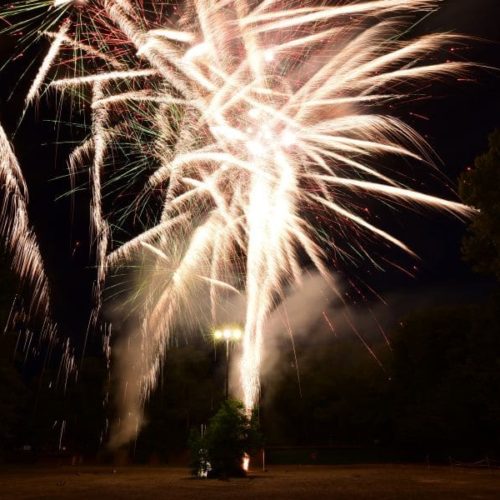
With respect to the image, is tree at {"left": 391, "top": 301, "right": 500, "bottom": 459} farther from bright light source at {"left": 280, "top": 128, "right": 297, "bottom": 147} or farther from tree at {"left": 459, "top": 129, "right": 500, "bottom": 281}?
bright light source at {"left": 280, "top": 128, "right": 297, "bottom": 147}

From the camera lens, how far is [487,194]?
15828mm

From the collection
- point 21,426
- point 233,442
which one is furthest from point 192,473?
point 21,426

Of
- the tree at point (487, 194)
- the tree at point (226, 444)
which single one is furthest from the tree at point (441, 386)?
the tree at point (226, 444)

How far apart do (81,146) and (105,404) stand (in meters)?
26.3

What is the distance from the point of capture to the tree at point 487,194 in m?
15.5

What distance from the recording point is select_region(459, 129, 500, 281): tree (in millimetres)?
15523

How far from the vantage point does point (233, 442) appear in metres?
17.5

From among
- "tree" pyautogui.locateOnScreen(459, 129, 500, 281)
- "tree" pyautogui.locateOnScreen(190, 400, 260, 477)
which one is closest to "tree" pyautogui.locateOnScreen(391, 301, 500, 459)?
"tree" pyautogui.locateOnScreen(459, 129, 500, 281)

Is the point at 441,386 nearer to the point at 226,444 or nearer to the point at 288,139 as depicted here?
the point at 226,444

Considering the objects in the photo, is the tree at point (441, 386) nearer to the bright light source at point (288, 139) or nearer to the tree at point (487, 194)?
the tree at point (487, 194)

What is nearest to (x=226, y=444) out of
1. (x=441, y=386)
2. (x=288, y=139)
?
(x=288, y=139)

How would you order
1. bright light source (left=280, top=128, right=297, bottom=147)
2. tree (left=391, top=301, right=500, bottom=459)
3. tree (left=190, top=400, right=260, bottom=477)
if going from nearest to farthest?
1. bright light source (left=280, top=128, right=297, bottom=147)
2. tree (left=190, top=400, right=260, bottom=477)
3. tree (left=391, top=301, right=500, bottom=459)

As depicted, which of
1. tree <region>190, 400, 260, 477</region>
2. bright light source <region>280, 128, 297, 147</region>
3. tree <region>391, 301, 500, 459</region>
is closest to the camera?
bright light source <region>280, 128, 297, 147</region>

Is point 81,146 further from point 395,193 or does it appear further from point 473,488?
point 473,488
